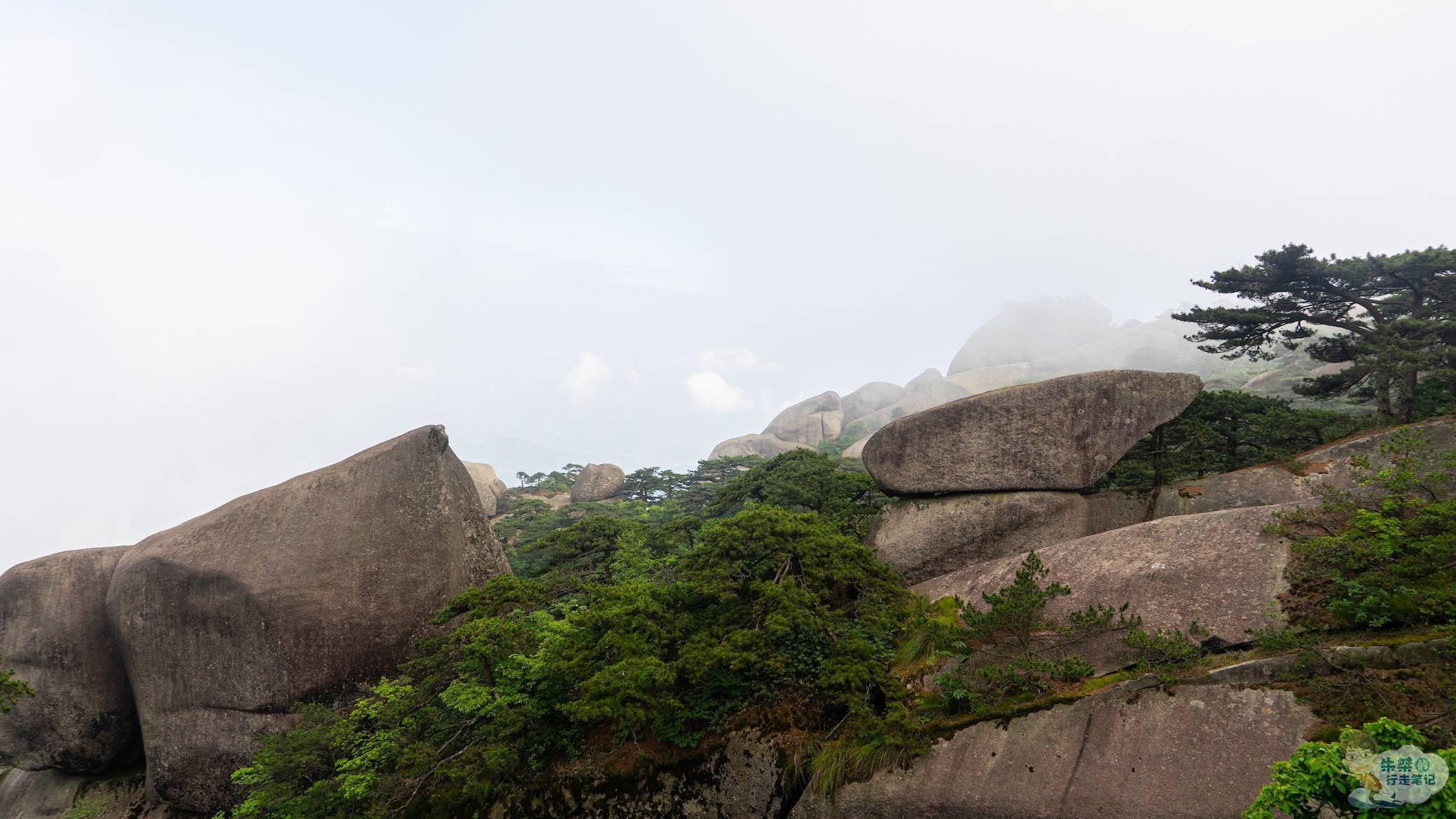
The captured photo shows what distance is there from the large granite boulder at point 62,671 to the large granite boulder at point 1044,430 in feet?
52.0

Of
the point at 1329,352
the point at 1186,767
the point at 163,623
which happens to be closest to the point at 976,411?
the point at 1186,767

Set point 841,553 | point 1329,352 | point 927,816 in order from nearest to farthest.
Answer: point 927,816 < point 841,553 < point 1329,352

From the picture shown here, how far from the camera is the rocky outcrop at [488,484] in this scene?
3198 centimetres

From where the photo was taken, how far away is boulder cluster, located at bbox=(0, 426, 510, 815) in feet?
30.9

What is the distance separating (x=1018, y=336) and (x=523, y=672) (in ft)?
264

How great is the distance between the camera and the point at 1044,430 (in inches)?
396

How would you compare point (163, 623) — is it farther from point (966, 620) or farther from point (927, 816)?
point (966, 620)

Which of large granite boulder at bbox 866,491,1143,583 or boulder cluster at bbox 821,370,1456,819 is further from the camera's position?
large granite boulder at bbox 866,491,1143,583

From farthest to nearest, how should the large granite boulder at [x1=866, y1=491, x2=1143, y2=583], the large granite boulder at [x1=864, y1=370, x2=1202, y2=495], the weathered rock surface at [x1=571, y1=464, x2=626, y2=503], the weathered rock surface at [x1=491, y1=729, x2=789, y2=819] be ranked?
the weathered rock surface at [x1=571, y1=464, x2=626, y2=503] < the large granite boulder at [x1=866, y1=491, x2=1143, y2=583] < the large granite boulder at [x1=864, y1=370, x2=1202, y2=495] < the weathered rock surface at [x1=491, y1=729, x2=789, y2=819]

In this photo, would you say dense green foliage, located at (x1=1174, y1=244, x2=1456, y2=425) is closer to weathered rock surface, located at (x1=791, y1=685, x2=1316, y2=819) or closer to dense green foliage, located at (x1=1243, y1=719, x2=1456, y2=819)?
weathered rock surface, located at (x1=791, y1=685, x2=1316, y2=819)

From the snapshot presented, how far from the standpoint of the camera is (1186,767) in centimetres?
497

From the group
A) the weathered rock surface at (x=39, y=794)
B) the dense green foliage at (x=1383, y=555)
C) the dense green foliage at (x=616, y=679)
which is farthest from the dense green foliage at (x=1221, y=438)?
the weathered rock surface at (x=39, y=794)

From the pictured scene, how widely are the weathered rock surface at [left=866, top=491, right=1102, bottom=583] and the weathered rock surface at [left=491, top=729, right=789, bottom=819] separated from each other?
4.66 metres

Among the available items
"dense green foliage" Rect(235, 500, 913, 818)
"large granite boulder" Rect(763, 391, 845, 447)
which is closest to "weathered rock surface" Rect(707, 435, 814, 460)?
"large granite boulder" Rect(763, 391, 845, 447)
